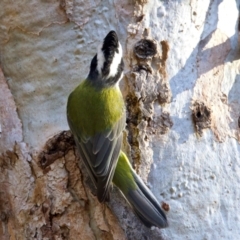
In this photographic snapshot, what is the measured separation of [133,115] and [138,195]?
29cm

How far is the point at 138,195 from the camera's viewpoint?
76.1 inches

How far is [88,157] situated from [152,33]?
507 mm

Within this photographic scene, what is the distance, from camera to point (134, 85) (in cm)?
196

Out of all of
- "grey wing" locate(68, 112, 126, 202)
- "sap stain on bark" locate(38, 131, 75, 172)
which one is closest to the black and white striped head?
"grey wing" locate(68, 112, 126, 202)

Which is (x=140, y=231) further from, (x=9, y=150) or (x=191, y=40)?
(x=191, y=40)

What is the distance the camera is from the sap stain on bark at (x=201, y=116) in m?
1.94

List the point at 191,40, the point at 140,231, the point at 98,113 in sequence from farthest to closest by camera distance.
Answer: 1. the point at 98,113
2. the point at 191,40
3. the point at 140,231

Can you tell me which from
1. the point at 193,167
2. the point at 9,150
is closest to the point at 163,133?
the point at 193,167

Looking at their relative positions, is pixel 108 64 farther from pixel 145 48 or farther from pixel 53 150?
pixel 53 150

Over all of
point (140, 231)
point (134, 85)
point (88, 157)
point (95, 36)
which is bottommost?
point (140, 231)

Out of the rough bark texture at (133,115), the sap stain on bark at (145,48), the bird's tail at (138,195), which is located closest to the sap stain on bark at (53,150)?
the rough bark texture at (133,115)

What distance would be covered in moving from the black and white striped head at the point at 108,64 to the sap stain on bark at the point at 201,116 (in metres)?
0.30

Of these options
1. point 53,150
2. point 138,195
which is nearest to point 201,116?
point 138,195

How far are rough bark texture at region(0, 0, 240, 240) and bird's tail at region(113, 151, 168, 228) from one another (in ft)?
0.08
